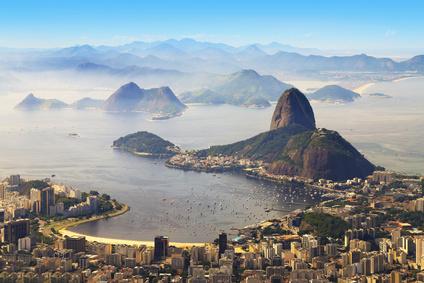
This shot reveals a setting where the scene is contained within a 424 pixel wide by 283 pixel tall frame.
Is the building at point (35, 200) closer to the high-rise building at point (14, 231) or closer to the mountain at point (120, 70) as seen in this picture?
the high-rise building at point (14, 231)

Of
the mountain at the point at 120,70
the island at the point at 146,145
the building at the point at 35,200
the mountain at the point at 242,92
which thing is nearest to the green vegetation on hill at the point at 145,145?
the island at the point at 146,145

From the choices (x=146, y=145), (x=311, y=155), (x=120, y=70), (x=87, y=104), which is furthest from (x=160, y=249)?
(x=120, y=70)

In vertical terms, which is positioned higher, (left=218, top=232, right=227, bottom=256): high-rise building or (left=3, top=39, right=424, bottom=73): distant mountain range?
(left=3, top=39, right=424, bottom=73): distant mountain range

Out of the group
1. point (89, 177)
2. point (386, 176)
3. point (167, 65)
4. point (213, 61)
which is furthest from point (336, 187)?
point (213, 61)

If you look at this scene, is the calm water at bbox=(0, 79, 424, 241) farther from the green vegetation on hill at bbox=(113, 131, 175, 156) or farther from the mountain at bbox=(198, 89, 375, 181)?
the mountain at bbox=(198, 89, 375, 181)

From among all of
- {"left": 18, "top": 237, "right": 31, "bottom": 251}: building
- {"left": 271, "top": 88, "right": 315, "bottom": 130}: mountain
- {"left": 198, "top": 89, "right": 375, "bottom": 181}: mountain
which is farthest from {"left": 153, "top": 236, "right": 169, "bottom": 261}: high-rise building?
{"left": 271, "top": 88, "right": 315, "bottom": 130}: mountain

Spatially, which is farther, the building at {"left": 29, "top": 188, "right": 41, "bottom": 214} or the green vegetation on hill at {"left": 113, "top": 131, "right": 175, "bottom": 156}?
the green vegetation on hill at {"left": 113, "top": 131, "right": 175, "bottom": 156}

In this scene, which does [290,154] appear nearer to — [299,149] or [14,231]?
[299,149]
